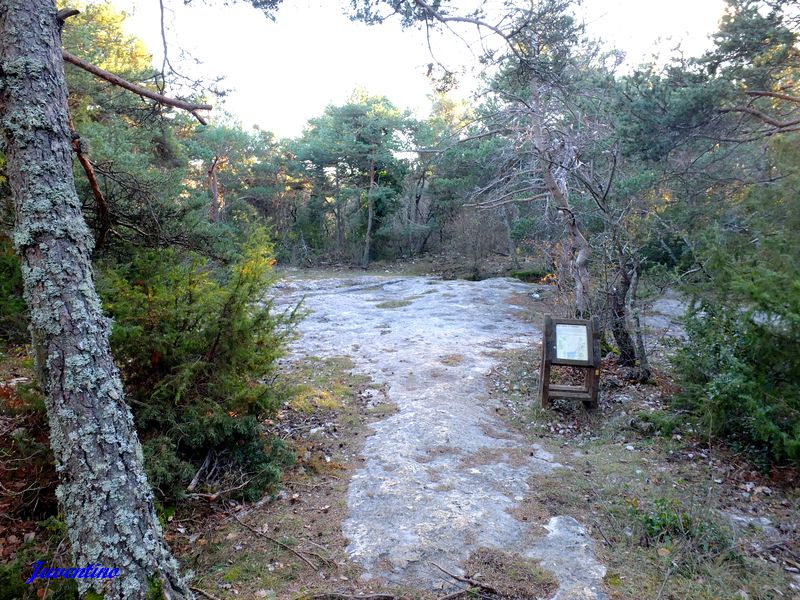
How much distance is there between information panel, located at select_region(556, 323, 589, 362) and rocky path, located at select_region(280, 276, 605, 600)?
45.3 inches

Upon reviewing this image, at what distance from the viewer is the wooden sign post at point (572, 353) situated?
237 inches

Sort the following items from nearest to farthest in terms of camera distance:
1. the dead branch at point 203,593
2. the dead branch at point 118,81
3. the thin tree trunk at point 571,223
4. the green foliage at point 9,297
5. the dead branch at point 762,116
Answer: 1. the dead branch at point 203,593
2. the dead branch at point 118,81
3. the green foliage at point 9,297
4. the dead branch at point 762,116
5. the thin tree trunk at point 571,223

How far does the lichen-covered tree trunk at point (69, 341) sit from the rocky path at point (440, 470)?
1404 mm

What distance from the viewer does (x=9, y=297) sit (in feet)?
18.9

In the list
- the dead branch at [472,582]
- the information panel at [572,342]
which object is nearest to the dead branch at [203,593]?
the dead branch at [472,582]

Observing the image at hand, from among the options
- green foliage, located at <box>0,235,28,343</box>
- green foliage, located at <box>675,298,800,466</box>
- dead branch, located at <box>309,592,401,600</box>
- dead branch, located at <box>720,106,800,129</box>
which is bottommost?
dead branch, located at <box>309,592,401,600</box>

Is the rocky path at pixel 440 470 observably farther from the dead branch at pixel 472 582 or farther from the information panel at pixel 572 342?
the information panel at pixel 572 342

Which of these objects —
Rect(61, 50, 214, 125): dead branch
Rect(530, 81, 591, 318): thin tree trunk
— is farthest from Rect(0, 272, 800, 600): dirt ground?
Rect(61, 50, 214, 125): dead branch

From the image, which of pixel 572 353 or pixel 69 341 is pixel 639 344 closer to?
pixel 572 353

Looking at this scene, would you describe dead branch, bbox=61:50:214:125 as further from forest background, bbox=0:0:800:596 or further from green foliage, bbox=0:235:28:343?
green foliage, bbox=0:235:28:343

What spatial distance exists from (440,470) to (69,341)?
3129mm

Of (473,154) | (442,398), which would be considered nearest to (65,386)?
(442,398)

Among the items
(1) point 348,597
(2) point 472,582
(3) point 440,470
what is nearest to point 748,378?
(3) point 440,470

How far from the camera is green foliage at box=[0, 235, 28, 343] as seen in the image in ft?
18.3
